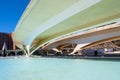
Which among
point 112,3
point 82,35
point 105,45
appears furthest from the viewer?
point 105,45

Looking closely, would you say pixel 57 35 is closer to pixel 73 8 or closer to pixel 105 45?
pixel 73 8

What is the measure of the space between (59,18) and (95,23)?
328cm

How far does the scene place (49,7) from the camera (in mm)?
13062

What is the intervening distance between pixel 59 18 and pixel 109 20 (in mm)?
3889

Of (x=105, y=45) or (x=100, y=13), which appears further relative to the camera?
(x=105, y=45)

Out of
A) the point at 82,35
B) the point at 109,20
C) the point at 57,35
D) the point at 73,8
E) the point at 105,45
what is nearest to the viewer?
the point at 73,8

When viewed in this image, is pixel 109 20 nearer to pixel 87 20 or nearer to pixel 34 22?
pixel 87 20

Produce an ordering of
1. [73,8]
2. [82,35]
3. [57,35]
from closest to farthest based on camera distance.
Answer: [73,8]
[57,35]
[82,35]

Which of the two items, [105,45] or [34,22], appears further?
[105,45]

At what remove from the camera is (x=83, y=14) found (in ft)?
45.5

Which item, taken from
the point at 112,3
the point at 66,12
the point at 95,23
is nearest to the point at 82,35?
the point at 95,23

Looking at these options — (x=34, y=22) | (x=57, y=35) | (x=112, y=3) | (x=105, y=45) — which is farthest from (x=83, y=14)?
(x=105, y=45)

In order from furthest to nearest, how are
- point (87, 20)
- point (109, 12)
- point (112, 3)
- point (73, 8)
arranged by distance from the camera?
point (87, 20) → point (109, 12) → point (73, 8) → point (112, 3)

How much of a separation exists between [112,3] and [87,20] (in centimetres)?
478
